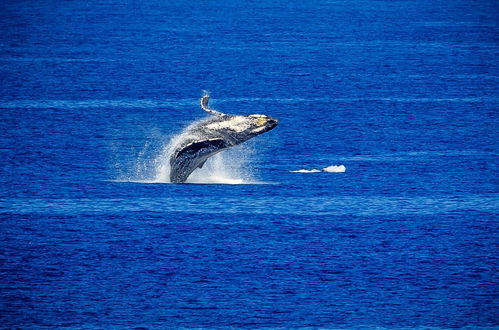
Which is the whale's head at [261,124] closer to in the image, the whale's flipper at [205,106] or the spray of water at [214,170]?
the whale's flipper at [205,106]

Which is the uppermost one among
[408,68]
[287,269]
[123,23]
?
[123,23]

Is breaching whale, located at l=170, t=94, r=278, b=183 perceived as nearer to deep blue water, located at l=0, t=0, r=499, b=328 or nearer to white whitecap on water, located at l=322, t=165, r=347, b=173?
deep blue water, located at l=0, t=0, r=499, b=328

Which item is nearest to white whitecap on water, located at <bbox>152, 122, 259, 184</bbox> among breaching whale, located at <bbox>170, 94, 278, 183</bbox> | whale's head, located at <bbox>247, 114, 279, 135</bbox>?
breaching whale, located at <bbox>170, 94, 278, 183</bbox>

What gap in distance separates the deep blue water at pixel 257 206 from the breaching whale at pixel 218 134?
105 inches

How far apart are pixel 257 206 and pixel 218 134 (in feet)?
14.3

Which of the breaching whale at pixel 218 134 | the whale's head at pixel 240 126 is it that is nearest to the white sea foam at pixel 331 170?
the breaching whale at pixel 218 134

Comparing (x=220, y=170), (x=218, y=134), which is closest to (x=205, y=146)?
(x=218, y=134)

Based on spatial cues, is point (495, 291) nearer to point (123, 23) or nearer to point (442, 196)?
point (442, 196)

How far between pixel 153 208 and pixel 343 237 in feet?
26.0

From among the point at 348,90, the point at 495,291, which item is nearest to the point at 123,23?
the point at 348,90

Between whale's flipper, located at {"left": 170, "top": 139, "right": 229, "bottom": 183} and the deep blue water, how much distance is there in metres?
1.48

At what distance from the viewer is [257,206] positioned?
151ft

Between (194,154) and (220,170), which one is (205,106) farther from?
(220,170)

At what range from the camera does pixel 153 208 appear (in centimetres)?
4541
